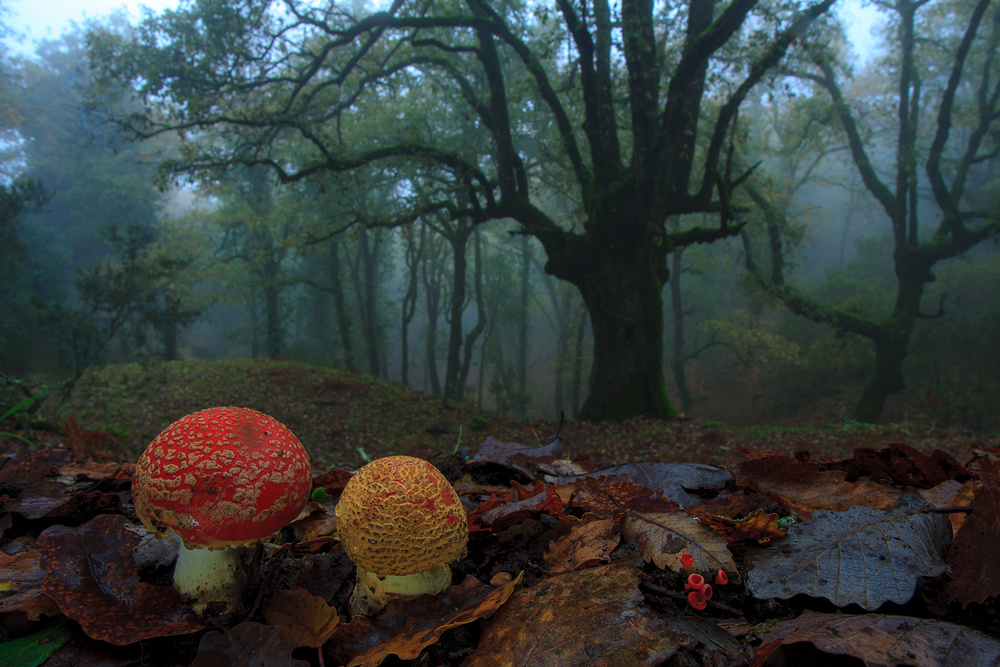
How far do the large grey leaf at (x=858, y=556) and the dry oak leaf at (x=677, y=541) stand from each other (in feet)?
0.22

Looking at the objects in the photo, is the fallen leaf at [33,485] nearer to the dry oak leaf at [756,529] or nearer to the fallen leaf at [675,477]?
the fallen leaf at [675,477]

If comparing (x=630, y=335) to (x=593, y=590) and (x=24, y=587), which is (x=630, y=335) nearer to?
(x=593, y=590)

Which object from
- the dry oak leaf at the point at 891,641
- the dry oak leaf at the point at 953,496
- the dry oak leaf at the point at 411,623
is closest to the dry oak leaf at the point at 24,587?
the dry oak leaf at the point at 411,623

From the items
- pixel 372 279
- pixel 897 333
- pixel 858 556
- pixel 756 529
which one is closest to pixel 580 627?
pixel 756 529

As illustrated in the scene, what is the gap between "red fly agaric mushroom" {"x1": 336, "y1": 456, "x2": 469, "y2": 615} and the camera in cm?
103

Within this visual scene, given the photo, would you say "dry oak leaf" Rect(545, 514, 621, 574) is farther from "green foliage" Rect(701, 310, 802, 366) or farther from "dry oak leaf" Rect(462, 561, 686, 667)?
"green foliage" Rect(701, 310, 802, 366)

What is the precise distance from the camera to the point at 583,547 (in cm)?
115

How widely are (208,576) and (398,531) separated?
0.47 meters

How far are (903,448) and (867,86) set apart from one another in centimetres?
3613

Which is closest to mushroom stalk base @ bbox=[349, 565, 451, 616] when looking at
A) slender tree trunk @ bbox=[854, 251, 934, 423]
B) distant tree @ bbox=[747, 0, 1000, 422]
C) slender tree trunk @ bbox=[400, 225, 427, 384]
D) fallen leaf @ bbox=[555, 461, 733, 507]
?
fallen leaf @ bbox=[555, 461, 733, 507]

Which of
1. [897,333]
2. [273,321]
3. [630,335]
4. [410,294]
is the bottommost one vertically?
[897,333]

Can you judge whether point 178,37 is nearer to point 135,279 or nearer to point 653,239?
point 135,279

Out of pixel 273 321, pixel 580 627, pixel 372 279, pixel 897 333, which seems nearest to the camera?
pixel 580 627

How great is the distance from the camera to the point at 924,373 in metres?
16.4
